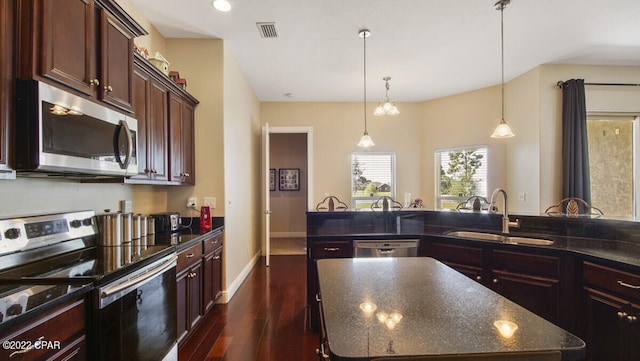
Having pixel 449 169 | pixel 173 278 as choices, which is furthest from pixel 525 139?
pixel 173 278

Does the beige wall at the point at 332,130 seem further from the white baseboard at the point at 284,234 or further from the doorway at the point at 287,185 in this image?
the white baseboard at the point at 284,234

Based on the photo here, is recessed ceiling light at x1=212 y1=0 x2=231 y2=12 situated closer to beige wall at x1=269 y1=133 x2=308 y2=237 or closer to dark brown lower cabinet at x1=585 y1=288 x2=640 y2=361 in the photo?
dark brown lower cabinet at x1=585 y1=288 x2=640 y2=361

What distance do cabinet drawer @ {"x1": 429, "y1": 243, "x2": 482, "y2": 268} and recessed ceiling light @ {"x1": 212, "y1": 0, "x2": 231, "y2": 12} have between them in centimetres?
279

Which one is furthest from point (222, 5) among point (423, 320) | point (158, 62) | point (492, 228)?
point (492, 228)

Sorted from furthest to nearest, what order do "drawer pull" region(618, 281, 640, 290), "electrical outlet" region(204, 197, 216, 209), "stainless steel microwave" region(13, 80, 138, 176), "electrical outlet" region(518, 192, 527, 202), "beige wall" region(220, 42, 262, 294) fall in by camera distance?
"electrical outlet" region(518, 192, 527, 202), "beige wall" region(220, 42, 262, 294), "electrical outlet" region(204, 197, 216, 209), "drawer pull" region(618, 281, 640, 290), "stainless steel microwave" region(13, 80, 138, 176)

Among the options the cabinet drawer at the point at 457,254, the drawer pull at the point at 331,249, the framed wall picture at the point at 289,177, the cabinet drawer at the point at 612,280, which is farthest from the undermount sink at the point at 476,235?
the framed wall picture at the point at 289,177

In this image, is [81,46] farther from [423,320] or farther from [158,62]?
[423,320]

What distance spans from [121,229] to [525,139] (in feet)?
16.4

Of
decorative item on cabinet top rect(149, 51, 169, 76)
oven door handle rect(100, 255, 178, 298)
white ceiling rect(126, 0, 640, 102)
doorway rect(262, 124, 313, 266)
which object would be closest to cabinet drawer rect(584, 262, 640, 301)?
white ceiling rect(126, 0, 640, 102)

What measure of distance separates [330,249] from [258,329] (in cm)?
99

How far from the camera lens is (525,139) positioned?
163 inches

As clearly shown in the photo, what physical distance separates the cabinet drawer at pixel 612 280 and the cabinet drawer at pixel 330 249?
160 centimetres

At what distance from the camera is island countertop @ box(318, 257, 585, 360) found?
758 mm

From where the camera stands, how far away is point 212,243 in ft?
9.07
